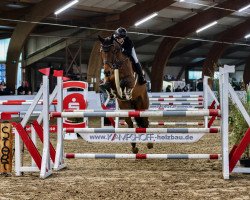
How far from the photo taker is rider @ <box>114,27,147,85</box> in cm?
636

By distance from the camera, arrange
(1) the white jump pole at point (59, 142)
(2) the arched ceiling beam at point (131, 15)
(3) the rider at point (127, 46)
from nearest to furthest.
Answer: (1) the white jump pole at point (59, 142) → (3) the rider at point (127, 46) → (2) the arched ceiling beam at point (131, 15)

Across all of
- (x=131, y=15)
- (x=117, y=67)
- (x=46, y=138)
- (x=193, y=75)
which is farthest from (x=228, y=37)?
(x=46, y=138)

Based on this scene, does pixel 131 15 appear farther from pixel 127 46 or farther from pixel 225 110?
pixel 225 110

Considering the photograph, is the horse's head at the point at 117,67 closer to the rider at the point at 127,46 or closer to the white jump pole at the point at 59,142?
the rider at the point at 127,46

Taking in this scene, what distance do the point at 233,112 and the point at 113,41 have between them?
74.4 inches

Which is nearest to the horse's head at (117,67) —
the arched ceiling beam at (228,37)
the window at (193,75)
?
the arched ceiling beam at (228,37)

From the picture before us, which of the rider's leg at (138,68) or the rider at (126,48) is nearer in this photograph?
the rider at (126,48)

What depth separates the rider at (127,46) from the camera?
6.36 metres

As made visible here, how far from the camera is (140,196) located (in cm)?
421

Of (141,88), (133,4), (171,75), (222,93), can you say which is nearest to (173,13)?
(133,4)

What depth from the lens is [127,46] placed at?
6.62 meters

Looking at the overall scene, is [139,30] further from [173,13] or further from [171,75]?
[171,75]

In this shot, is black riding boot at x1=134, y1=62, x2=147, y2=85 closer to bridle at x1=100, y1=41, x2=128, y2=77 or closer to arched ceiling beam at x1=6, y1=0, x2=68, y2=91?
bridle at x1=100, y1=41, x2=128, y2=77

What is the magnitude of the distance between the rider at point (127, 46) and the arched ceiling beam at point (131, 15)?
15470 mm
